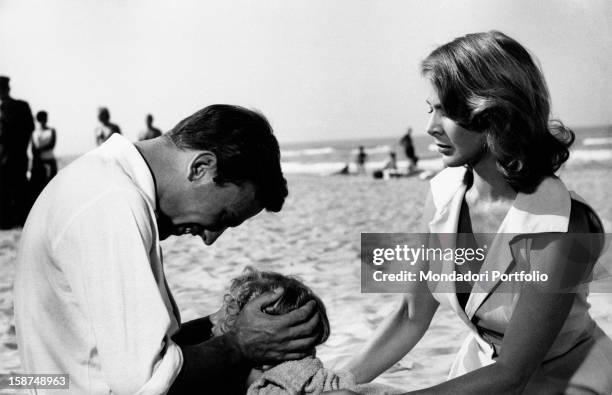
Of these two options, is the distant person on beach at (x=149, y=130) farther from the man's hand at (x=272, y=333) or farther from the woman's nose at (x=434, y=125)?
the man's hand at (x=272, y=333)

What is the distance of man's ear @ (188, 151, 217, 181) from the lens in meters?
1.32

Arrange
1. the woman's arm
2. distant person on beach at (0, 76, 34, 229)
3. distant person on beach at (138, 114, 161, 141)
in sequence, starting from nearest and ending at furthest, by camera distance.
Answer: the woman's arm
distant person on beach at (0, 76, 34, 229)
distant person on beach at (138, 114, 161, 141)

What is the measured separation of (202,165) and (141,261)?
25cm

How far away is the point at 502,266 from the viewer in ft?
5.07

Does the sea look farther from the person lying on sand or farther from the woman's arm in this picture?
the person lying on sand

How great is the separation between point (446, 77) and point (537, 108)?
0.68 ft

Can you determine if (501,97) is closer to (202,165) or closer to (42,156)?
(202,165)

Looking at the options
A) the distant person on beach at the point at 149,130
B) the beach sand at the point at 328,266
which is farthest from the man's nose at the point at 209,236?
the distant person on beach at the point at 149,130

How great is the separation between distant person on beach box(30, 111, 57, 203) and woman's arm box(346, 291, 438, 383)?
18.0 feet

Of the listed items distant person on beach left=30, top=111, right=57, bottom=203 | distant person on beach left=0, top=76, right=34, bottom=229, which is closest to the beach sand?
distant person on beach left=0, top=76, right=34, bottom=229

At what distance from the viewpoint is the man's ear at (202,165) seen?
1.32 m

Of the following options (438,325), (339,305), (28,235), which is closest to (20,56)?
(339,305)

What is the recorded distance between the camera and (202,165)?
4.35ft

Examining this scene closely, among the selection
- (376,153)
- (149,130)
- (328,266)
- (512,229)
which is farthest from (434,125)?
(376,153)
